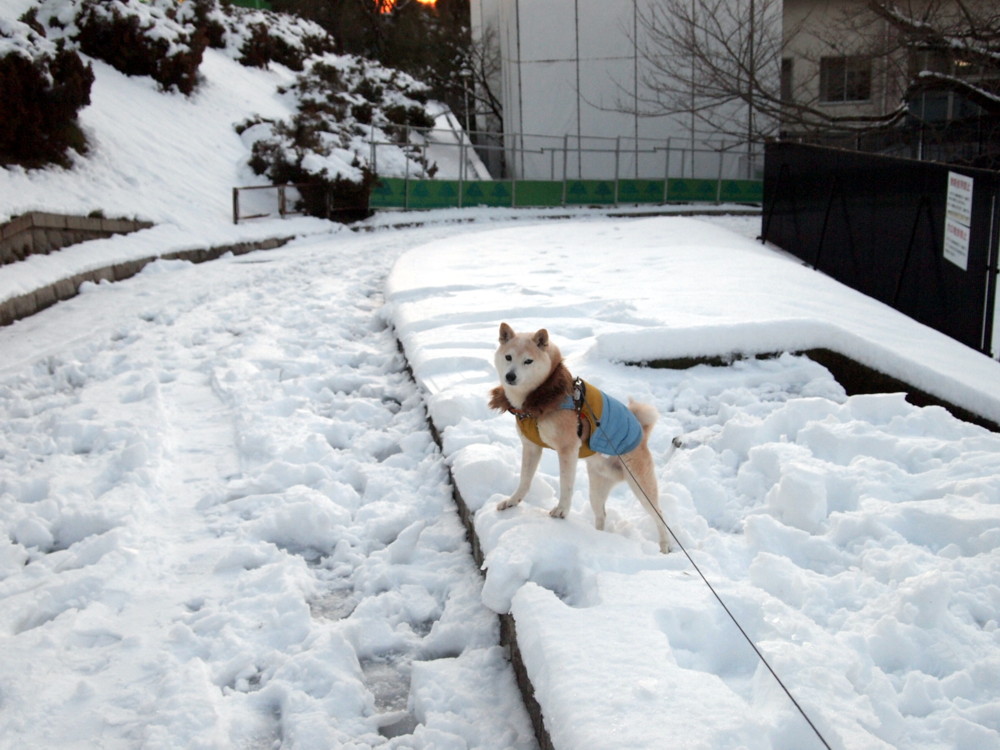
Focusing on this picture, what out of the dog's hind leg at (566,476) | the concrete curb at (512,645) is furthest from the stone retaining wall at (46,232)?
the dog's hind leg at (566,476)

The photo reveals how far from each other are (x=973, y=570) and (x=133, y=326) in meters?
9.35

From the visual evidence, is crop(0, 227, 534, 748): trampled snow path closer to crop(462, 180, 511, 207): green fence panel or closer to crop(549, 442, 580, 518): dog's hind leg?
crop(549, 442, 580, 518): dog's hind leg

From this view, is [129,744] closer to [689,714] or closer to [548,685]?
[548,685]

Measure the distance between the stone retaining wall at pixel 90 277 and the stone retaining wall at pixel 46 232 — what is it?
0.91 metres

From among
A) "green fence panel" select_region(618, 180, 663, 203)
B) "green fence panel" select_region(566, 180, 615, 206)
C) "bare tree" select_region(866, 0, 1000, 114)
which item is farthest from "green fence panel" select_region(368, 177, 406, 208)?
"bare tree" select_region(866, 0, 1000, 114)

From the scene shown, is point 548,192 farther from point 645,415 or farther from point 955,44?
point 645,415

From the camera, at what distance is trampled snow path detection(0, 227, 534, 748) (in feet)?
12.8

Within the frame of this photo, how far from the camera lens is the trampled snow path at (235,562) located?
3908 millimetres

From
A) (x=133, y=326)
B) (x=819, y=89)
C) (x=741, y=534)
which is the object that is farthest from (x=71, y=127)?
(x=819, y=89)

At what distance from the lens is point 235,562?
515 cm

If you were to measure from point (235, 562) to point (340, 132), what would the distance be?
86.4 feet

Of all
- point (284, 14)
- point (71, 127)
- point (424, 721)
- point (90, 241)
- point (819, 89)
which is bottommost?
point (424, 721)

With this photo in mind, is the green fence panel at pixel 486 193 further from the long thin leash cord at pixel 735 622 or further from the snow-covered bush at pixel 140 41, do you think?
the long thin leash cord at pixel 735 622

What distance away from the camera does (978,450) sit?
5820 mm
